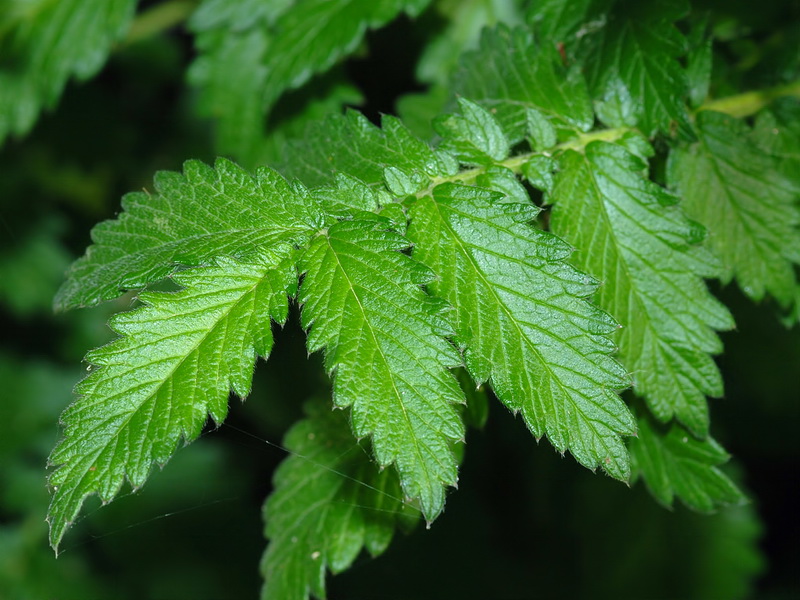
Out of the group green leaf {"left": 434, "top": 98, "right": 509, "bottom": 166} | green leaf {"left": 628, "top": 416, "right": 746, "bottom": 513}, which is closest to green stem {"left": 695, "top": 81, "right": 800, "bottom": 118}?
green leaf {"left": 434, "top": 98, "right": 509, "bottom": 166}

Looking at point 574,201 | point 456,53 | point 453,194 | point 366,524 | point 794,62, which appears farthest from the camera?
point 456,53

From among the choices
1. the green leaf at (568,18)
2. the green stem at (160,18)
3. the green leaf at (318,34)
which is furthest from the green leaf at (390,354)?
the green stem at (160,18)

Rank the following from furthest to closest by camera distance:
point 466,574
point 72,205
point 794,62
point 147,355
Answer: point 72,205 < point 466,574 < point 794,62 < point 147,355

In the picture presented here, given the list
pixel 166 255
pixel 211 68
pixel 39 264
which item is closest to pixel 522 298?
pixel 166 255

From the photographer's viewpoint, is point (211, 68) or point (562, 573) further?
point (562, 573)

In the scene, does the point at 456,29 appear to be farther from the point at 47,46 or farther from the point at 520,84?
the point at 47,46

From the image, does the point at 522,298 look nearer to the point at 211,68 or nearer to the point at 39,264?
the point at 211,68
